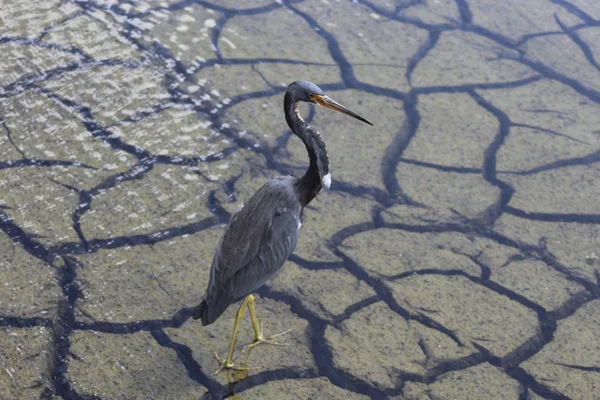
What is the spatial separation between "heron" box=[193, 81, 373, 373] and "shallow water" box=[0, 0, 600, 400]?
0.89 feet

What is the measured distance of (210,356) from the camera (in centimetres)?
295

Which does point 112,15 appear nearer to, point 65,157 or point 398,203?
point 65,157

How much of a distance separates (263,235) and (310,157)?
307mm

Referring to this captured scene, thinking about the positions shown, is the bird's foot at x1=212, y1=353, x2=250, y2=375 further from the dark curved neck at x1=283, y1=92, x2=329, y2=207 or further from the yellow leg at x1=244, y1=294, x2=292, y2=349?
the dark curved neck at x1=283, y1=92, x2=329, y2=207

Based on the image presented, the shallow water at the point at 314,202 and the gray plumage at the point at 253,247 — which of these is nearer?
the gray plumage at the point at 253,247

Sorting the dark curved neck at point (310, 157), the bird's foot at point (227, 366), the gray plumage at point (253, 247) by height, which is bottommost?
the bird's foot at point (227, 366)

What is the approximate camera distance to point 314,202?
3754 millimetres

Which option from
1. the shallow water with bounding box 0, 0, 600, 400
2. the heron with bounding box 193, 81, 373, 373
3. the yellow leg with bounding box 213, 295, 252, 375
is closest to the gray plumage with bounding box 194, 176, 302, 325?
the heron with bounding box 193, 81, 373, 373

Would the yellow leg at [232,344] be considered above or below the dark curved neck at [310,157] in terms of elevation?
below

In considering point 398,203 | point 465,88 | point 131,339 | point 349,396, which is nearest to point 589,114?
point 465,88

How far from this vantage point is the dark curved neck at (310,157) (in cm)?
291

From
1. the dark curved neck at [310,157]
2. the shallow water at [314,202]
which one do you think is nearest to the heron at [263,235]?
the dark curved neck at [310,157]

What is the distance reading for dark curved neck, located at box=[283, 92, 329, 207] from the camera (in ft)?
9.53

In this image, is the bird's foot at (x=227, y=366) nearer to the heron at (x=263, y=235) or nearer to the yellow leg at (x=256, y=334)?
the heron at (x=263, y=235)
